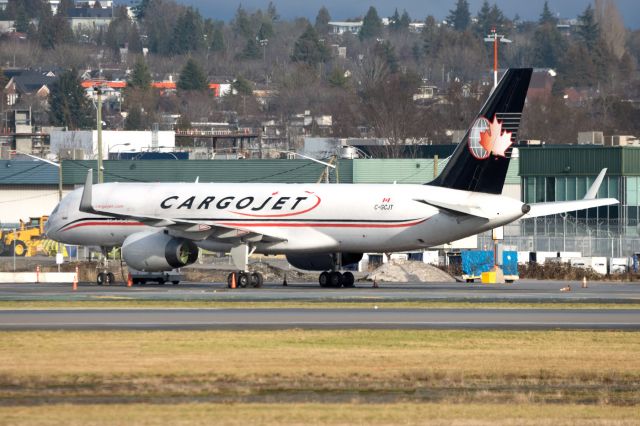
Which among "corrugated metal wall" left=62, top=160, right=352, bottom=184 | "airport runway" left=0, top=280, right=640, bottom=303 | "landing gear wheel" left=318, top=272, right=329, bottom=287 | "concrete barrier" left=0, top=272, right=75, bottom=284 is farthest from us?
"corrugated metal wall" left=62, top=160, right=352, bottom=184

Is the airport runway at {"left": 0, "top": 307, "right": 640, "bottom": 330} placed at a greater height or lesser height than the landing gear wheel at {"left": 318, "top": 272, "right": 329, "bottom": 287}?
lesser

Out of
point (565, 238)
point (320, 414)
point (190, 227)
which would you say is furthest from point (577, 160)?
point (320, 414)

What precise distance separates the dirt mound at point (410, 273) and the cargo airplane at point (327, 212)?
7.93 meters

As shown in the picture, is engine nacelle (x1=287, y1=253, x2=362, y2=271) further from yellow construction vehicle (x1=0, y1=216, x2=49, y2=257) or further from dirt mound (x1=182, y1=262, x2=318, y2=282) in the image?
yellow construction vehicle (x1=0, y1=216, x2=49, y2=257)

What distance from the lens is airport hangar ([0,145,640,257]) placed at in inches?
3467

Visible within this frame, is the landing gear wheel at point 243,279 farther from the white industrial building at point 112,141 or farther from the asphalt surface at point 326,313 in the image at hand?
the white industrial building at point 112,141

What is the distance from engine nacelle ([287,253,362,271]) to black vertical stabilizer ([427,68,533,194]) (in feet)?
21.6

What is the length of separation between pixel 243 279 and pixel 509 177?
56.5m

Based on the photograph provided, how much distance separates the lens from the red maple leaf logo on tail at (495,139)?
185 ft

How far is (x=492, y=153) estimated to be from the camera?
185 feet

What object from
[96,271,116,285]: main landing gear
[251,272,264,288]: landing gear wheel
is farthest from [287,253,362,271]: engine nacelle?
[96,271,116,285]: main landing gear

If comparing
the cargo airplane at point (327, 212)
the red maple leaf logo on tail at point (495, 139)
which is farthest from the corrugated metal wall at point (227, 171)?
the red maple leaf logo on tail at point (495, 139)

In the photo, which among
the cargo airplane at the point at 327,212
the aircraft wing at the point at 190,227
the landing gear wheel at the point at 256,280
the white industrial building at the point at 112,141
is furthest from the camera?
the white industrial building at the point at 112,141

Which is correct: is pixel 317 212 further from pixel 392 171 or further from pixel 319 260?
A: pixel 392 171
